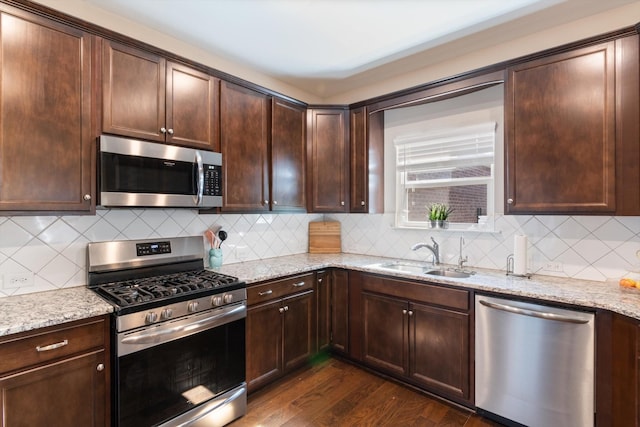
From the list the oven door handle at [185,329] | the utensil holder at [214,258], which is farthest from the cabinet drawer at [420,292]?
the utensil holder at [214,258]

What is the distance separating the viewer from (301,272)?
8.94ft

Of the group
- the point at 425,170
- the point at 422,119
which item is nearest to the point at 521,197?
the point at 425,170

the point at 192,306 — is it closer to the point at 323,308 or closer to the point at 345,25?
→ the point at 323,308

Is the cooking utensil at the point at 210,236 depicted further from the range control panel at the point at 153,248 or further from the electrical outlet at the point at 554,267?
the electrical outlet at the point at 554,267

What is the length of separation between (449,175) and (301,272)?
1689 mm

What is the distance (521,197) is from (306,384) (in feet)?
7.17

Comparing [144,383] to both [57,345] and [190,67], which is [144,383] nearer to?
[57,345]

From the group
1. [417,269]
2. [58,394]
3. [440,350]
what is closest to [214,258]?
[58,394]

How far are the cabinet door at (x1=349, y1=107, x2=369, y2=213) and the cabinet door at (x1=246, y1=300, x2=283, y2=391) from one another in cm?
130

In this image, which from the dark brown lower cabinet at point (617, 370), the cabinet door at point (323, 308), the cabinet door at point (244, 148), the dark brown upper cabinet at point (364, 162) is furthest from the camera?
the dark brown upper cabinet at point (364, 162)

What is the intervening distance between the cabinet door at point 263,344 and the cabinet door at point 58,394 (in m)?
0.93

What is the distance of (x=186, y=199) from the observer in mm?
2223

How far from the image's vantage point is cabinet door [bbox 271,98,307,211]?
2891 mm

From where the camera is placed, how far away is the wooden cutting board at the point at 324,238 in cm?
368
